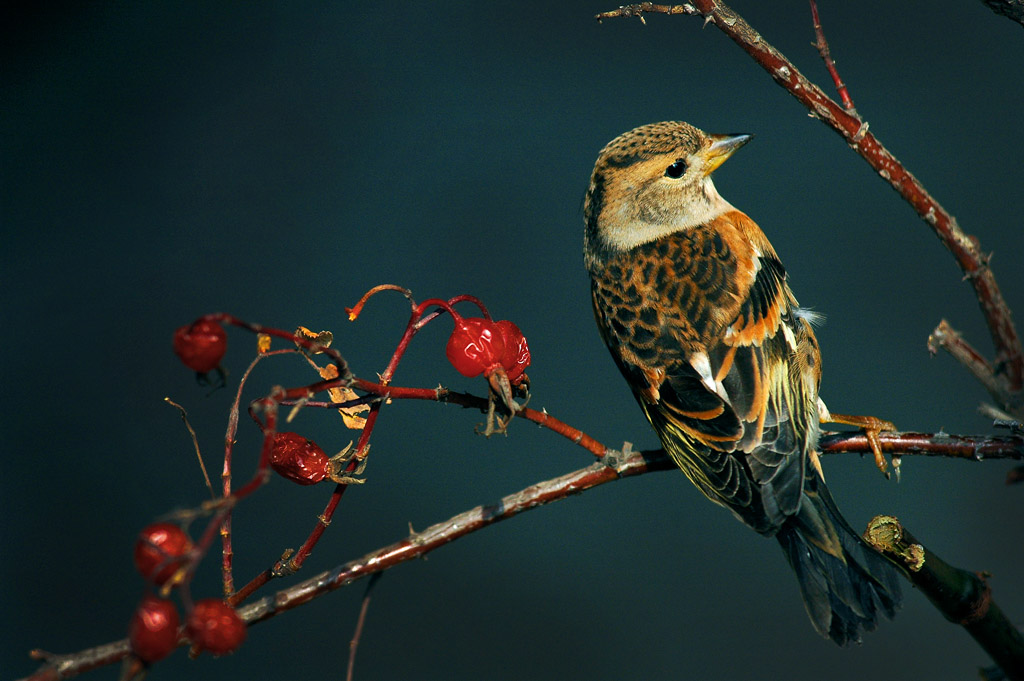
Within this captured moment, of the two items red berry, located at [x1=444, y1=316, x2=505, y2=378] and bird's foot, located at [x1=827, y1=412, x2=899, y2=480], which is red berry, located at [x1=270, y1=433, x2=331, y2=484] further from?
bird's foot, located at [x1=827, y1=412, x2=899, y2=480]

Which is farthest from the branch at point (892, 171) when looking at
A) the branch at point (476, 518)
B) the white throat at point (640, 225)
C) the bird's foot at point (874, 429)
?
the white throat at point (640, 225)

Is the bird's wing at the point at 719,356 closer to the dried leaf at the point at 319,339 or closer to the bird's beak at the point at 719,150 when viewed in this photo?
the bird's beak at the point at 719,150

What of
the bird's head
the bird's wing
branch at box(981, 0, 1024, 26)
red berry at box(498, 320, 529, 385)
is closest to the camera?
branch at box(981, 0, 1024, 26)

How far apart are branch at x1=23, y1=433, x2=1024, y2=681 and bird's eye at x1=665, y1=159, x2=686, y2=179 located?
0.53m

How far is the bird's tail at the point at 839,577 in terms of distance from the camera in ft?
3.31

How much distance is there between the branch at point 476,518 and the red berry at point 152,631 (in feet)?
0.11

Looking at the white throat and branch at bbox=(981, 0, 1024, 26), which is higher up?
the white throat

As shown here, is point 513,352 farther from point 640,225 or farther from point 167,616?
point 640,225

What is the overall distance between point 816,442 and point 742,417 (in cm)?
14

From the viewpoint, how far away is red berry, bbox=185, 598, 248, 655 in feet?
2.03

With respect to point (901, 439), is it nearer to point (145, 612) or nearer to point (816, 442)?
point (816, 442)

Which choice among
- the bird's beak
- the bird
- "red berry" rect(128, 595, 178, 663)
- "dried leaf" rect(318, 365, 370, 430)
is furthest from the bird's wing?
"red berry" rect(128, 595, 178, 663)

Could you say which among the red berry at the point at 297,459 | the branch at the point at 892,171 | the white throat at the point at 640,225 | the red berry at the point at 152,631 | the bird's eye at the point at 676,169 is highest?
the bird's eye at the point at 676,169

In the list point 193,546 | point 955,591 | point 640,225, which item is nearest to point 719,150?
point 640,225
